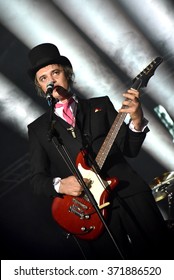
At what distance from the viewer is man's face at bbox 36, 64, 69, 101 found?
8.21 feet

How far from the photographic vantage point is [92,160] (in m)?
2.25

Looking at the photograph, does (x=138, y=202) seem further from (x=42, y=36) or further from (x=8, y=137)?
(x=8, y=137)

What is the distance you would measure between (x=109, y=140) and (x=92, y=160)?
0.52ft

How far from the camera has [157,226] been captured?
2.18 meters

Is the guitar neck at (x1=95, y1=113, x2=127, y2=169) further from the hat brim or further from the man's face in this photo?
the hat brim

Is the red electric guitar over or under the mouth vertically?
under

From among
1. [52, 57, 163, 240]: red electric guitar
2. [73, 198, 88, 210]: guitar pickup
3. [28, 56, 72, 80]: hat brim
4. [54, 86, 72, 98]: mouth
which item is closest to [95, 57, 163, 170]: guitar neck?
[52, 57, 163, 240]: red electric guitar

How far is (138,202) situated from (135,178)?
0.48 ft

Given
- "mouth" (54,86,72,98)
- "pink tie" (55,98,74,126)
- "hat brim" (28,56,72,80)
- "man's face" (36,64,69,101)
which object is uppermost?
"hat brim" (28,56,72,80)

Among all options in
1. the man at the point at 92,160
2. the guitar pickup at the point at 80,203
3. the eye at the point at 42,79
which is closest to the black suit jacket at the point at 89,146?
the man at the point at 92,160

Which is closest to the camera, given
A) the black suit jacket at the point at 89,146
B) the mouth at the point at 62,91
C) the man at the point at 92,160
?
the man at the point at 92,160

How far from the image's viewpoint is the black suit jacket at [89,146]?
2312 millimetres

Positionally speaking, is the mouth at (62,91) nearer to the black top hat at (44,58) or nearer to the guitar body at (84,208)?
the black top hat at (44,58)

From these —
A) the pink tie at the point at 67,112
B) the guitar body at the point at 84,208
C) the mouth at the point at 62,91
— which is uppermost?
the mouth at the point at 62,91
